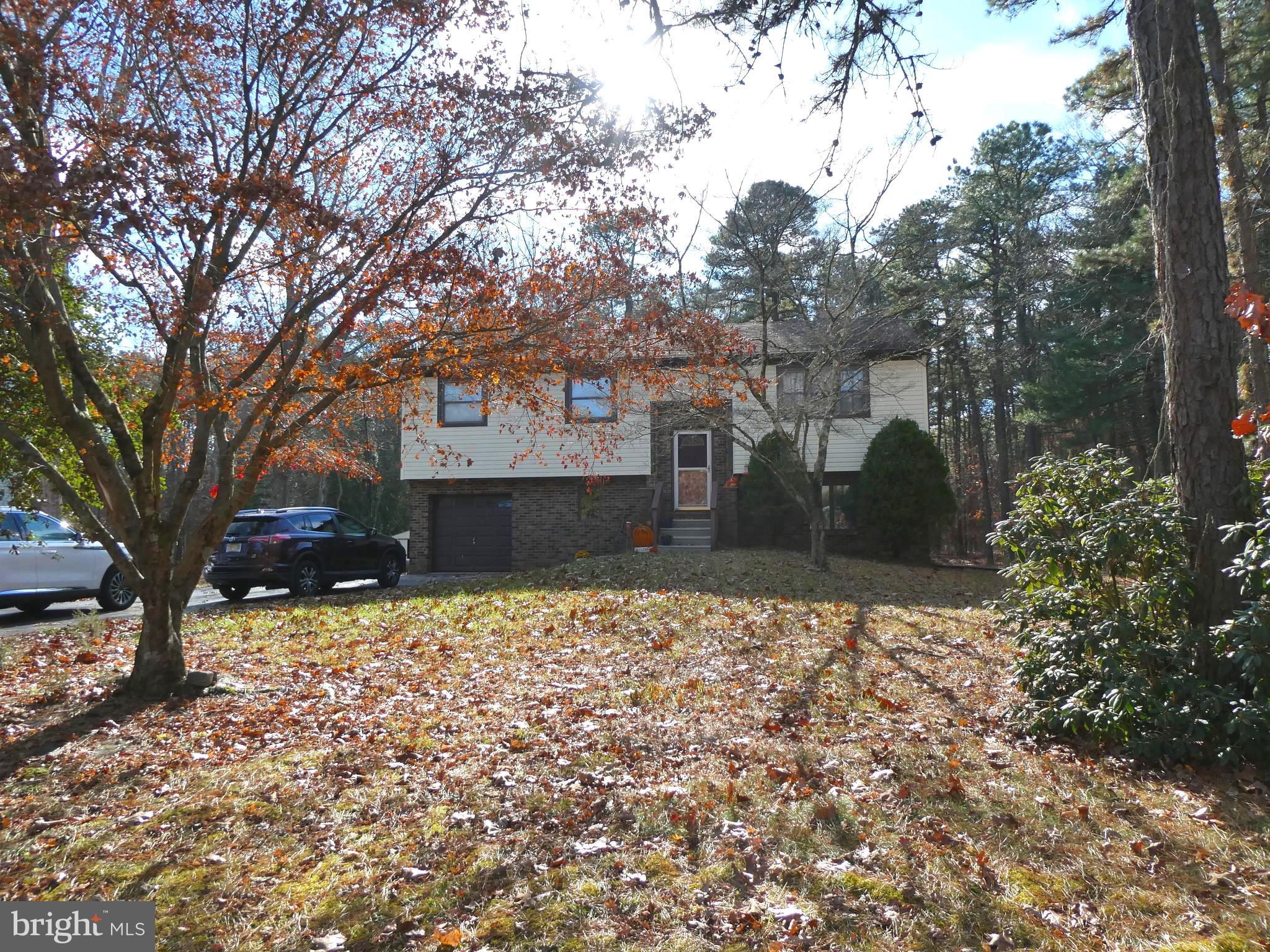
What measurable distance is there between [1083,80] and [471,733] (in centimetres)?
1449

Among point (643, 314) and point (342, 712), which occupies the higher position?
point (643, 314)

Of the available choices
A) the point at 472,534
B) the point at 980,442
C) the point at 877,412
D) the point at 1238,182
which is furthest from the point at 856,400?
the point at 980,442

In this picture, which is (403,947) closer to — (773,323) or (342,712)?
(342,712)

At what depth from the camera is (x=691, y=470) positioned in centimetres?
2125

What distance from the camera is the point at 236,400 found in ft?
21.5

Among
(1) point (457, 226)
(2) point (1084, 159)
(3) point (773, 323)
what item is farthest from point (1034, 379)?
(1) point (457, 226)

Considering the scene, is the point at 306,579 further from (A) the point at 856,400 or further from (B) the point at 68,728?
(A) the point at 856,400

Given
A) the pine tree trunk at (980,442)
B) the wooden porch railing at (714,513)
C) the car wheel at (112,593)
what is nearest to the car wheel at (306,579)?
the car wheel at (112,593)

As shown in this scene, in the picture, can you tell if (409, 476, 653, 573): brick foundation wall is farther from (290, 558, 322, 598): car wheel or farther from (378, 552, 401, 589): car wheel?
(290, 558, 322, 598): car wheel

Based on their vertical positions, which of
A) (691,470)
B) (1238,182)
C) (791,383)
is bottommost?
(691,470)

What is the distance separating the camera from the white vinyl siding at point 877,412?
20.1 meters

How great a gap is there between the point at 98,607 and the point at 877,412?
16360 mm

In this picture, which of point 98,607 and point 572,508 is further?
point 572,508

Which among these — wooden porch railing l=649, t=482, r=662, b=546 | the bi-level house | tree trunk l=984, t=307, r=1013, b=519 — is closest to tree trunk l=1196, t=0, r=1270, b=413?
the bi-level house
